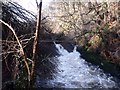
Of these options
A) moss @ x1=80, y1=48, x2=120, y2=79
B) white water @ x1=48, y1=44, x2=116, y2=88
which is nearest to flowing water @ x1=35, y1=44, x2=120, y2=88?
white water @ x1=48, y1=44, x2=116, y2=88

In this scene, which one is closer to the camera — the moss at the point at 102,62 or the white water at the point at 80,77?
the white water at the point at 80,77

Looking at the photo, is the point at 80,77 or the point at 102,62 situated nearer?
the point at 80,77

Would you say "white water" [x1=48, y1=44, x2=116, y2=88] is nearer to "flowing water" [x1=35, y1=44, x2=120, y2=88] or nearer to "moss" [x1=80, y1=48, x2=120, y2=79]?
"flowing water" [x1=35, y1=44, x2=120, y2=88]

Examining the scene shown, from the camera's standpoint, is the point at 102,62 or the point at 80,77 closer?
the point at 80,77

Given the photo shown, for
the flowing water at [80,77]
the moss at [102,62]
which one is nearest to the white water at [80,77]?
the flowing water at [80,77]

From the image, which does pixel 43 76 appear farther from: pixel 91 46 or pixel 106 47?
pixel 91 46

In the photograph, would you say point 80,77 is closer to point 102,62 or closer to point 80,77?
point 80,77

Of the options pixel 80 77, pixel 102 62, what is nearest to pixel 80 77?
pixel 80 77

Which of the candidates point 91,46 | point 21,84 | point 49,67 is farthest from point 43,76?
point 91,46

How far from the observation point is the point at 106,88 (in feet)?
39.9

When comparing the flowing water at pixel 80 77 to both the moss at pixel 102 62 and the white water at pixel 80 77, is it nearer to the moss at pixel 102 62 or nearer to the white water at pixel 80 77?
the white water at pixel 80 77

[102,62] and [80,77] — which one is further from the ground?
[102,62]

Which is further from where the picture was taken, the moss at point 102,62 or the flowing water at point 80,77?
the moss at point 102,62

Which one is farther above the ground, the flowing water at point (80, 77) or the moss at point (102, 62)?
the moss at point (102, 62)
